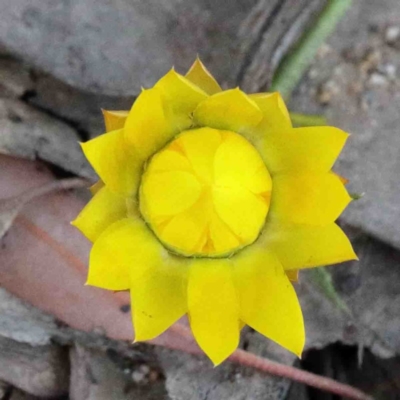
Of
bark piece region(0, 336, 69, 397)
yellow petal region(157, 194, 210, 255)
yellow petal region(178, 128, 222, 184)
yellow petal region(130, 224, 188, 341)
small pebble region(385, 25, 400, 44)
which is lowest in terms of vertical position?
bark piece region(0, 336, 69, 397)

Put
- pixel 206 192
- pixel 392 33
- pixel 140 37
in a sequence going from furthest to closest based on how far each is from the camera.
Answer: pixel 392 33 < pixel 140 37 < pixel 206 192

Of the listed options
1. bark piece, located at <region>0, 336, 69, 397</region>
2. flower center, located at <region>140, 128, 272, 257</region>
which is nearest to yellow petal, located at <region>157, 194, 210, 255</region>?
flower center, located at <region>140, 128, 272, 257</region>

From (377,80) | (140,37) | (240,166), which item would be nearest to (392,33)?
(377,80)

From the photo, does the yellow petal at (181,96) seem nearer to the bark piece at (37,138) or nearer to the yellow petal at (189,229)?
the yellow petal at (189,229)

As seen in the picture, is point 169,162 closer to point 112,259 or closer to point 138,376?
point 112,259

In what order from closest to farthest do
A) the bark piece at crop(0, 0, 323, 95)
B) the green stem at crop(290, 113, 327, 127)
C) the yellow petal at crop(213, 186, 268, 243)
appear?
1. the yellow petal at crop(213, 186, 268, 243)
2. the bark piece at crop(0, 0, 323, 95)
3. the green stem at crop(290, 113, 327, 127)

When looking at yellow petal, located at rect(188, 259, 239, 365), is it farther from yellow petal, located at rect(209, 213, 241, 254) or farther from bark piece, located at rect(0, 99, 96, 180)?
bark piece, located at rect(0, 99, 96, 180)
